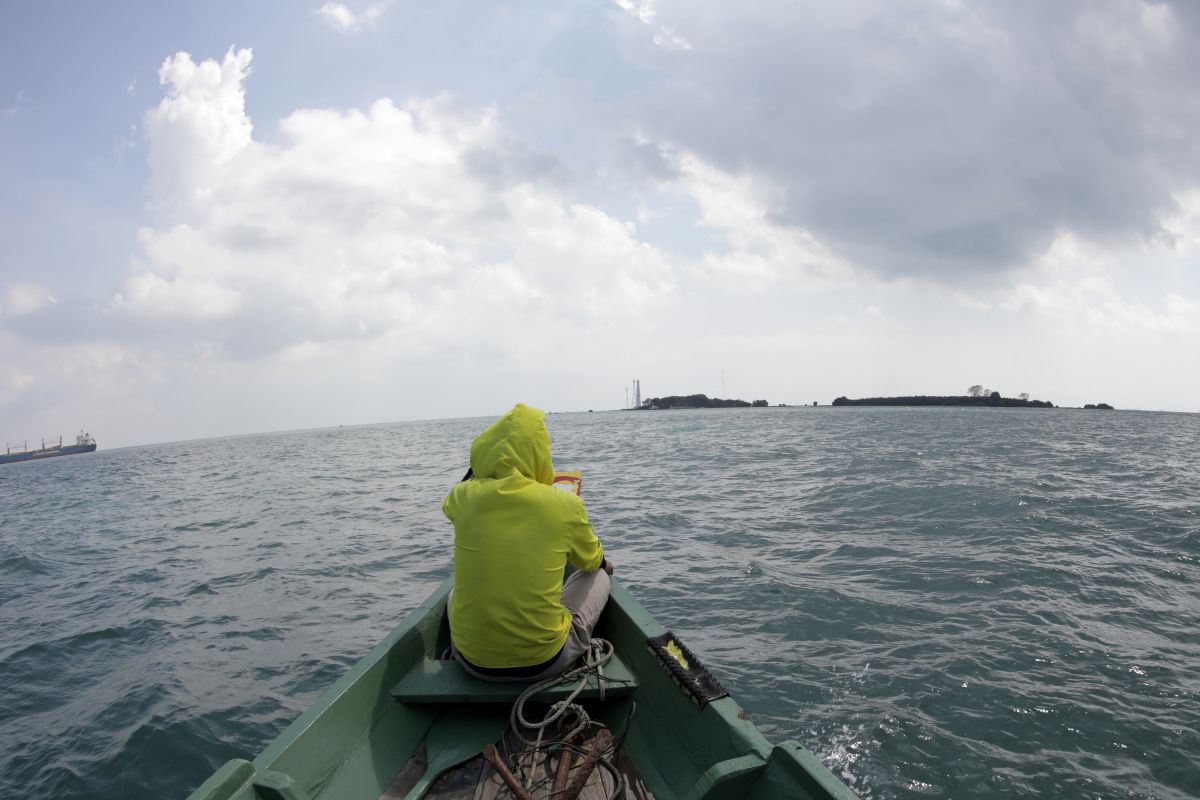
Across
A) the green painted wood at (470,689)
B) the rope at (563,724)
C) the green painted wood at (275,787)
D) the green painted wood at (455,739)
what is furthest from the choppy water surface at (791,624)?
the green painted wood at (275,787)

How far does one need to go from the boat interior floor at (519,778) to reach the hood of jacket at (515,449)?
1.82 metres

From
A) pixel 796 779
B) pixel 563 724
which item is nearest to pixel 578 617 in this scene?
pixel 563 724

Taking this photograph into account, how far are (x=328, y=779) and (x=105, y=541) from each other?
1934 centimetres

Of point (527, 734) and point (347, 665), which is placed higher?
point (527, 734)

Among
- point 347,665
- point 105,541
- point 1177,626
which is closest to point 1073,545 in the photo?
point 1177,626

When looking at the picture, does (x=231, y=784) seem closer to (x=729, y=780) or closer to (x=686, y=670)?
(x=729, y=780)

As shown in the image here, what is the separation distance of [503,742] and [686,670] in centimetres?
141

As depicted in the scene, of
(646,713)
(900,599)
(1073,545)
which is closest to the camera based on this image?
(646,713)

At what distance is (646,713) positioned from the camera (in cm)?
441

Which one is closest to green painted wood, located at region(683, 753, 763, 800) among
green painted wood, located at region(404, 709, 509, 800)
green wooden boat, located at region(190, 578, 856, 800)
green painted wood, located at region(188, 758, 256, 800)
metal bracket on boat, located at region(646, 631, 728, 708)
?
green wooden boat, located at region(190, 578, 856, 800)

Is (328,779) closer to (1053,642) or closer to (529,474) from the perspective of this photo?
(529,474)

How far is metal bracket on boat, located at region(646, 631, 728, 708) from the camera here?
Result: 3.93 m

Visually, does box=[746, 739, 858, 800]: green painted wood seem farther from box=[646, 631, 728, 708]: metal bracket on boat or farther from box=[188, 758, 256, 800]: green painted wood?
box=[188, 758, 256, 800]: green painted wood

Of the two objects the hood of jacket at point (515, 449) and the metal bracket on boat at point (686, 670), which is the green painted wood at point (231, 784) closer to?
the hood of jacket at point (515, 449)
